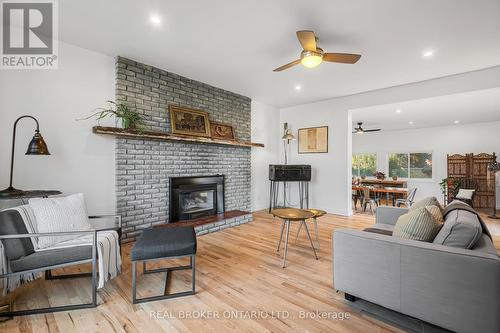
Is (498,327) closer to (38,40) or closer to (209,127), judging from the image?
(209,127)

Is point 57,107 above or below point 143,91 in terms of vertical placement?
below

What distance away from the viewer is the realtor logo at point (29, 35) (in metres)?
2.39

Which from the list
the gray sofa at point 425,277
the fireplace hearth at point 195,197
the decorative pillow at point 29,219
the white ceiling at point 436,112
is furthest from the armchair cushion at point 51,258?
the white ceiling at point 436,112

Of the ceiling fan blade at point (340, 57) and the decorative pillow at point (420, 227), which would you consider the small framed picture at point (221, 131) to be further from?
the decorative pillow at point (420, 227)

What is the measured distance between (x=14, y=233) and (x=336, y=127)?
5.55 metres

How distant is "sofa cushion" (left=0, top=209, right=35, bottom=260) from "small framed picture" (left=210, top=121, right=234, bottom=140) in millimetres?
3152

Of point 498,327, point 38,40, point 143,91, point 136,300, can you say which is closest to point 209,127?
point 143,91

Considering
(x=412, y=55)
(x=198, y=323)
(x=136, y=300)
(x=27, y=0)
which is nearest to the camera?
(x=198, y=323)

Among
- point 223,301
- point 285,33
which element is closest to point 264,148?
point 285,33

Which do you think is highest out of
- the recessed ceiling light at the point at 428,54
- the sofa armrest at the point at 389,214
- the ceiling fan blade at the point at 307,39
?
the recessed ceiling light at the point at 428,54

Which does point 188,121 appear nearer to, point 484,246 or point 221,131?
point 221,131

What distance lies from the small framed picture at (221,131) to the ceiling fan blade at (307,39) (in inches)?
103

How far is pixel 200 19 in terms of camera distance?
98.3 inches

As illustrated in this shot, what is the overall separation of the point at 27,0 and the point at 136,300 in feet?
10.3
